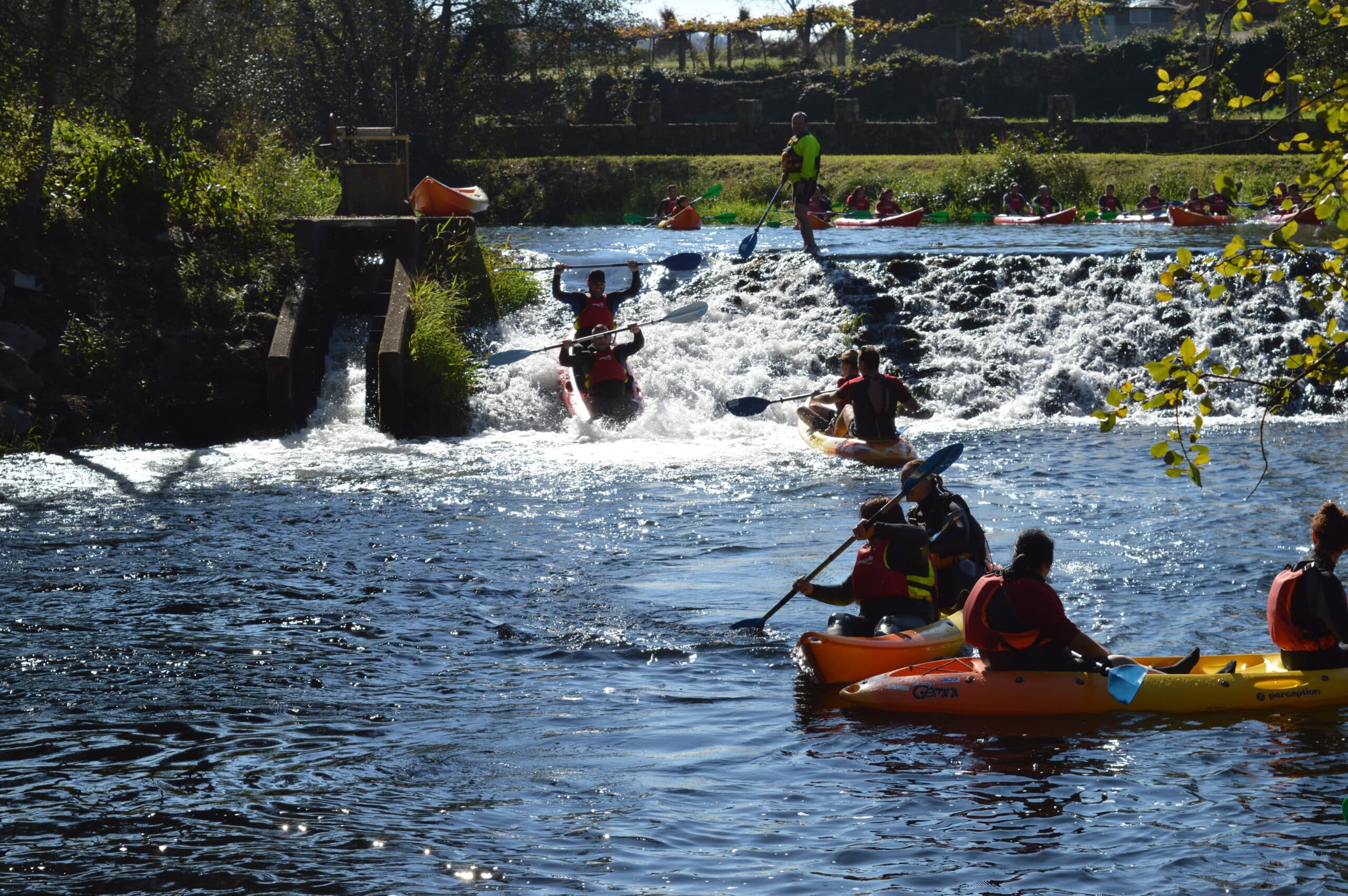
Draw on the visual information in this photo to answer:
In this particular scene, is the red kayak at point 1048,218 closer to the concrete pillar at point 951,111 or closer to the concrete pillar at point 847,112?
the concrete pillar at point 951,111

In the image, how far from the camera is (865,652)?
21.4 ft

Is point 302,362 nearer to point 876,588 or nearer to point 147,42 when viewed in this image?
point 147,42

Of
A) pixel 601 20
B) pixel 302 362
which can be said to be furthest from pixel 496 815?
pixel 601 20

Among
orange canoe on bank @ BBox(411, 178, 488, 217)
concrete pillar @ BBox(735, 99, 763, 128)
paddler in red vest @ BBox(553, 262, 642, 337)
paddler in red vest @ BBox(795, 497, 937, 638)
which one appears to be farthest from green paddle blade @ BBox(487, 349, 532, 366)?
concrete pillar @ BBox(735, 99, 763, 128)

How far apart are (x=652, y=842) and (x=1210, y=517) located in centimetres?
660

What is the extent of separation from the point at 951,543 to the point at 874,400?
4520 millimetres

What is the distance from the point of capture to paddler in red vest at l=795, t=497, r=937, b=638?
6.68m

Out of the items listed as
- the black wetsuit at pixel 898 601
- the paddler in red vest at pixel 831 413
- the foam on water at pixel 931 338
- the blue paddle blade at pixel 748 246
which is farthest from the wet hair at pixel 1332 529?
the blue paddle blade at pixel 748 246

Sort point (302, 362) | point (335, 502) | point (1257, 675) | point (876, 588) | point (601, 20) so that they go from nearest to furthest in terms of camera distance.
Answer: point (1257, 675) < point (876, 588) < point (335, 502) < point (302, 362) < point (601, 20)

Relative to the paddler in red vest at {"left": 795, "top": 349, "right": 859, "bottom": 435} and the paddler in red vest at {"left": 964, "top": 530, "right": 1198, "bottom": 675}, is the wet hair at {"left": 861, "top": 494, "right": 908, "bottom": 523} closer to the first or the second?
the paddler in red vest at {"left": 964, "top": 530, "right": 1198, "bottom": 675}

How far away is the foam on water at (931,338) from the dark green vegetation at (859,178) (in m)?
10.0

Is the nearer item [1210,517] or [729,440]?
[1210,517]

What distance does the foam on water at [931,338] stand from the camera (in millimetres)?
14398

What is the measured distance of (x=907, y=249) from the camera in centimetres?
1992
